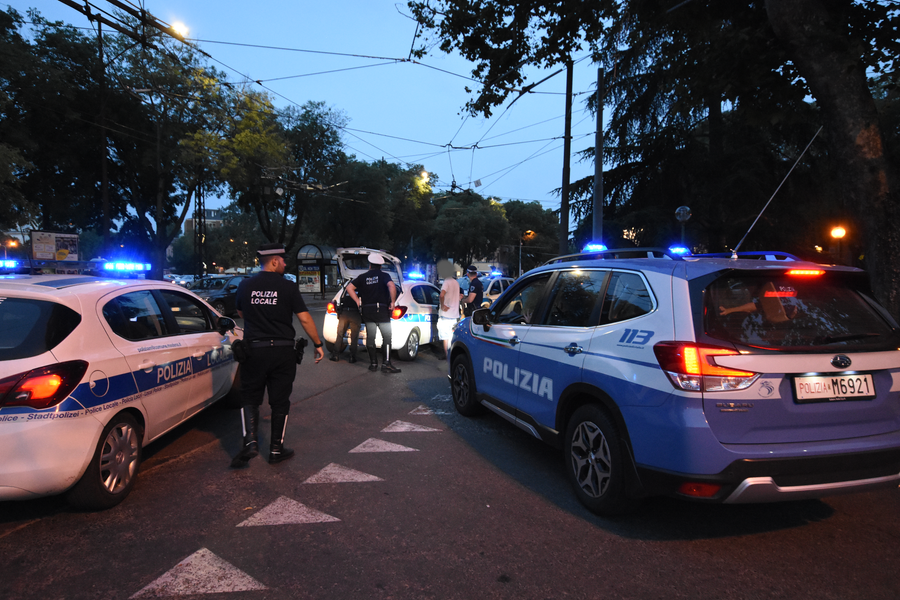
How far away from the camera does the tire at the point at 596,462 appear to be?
11.1ft

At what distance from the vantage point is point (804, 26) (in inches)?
236

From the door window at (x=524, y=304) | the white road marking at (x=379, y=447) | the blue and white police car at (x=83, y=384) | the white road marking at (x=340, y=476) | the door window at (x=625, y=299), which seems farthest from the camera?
the white road marking at (x=379, y=447)

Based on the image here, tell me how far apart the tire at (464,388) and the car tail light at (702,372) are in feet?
9.76

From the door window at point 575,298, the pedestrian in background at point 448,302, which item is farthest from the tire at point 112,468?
the pedestrian in background at point 448,302

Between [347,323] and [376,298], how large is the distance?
3.78 ft

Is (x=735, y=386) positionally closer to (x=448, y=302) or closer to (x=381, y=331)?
(x=381, y=331)

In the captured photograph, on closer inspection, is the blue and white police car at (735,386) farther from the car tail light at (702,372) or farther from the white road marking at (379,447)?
the white road marking at (379,447)

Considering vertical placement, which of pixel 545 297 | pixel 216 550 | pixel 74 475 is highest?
pixel 545 297

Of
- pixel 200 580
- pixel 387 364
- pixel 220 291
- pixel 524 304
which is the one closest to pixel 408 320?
→ pixel 387 364

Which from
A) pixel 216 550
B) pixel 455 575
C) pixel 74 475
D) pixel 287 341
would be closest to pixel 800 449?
pixel 455 575

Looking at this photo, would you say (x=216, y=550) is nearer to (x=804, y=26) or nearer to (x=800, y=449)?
(x=800, y=449)

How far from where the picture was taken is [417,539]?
10.7 ft

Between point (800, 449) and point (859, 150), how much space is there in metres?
4.64

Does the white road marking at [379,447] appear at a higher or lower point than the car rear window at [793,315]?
lower
